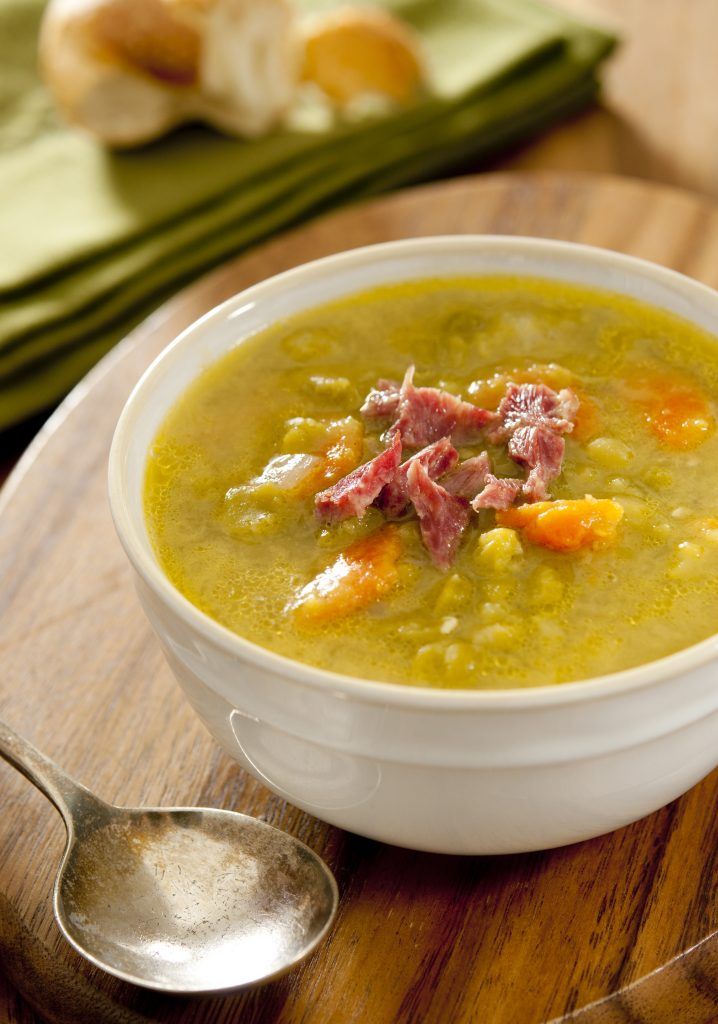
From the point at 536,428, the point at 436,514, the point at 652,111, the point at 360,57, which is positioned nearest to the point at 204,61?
the point at 360,57

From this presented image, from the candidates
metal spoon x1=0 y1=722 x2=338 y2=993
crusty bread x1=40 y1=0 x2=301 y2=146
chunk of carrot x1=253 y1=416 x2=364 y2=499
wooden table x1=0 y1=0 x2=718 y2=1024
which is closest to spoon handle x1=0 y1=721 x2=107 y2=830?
metal spoon x1=0 y1=722 x2=338 y2=993

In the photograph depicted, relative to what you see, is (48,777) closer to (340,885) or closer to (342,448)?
(340,885)

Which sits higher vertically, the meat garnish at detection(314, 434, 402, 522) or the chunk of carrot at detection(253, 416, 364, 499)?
the meat garnish at detection(314, 434, 402, 522)

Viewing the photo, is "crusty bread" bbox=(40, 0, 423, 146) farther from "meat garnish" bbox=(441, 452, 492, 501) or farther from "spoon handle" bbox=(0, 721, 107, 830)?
"spoon handle" bbox=(0, 721, 107, 830)

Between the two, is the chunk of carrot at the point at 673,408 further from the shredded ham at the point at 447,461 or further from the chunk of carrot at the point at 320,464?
the chunk of carrot at the point at 320,464

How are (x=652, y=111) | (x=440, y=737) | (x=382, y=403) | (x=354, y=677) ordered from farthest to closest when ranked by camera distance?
1. (x=652, y=111)
2. (x=382, y=403)
3. (x=354, y=677)
4. (x=440, y=737)

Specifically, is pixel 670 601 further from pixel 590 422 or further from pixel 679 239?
pixel 679 239
